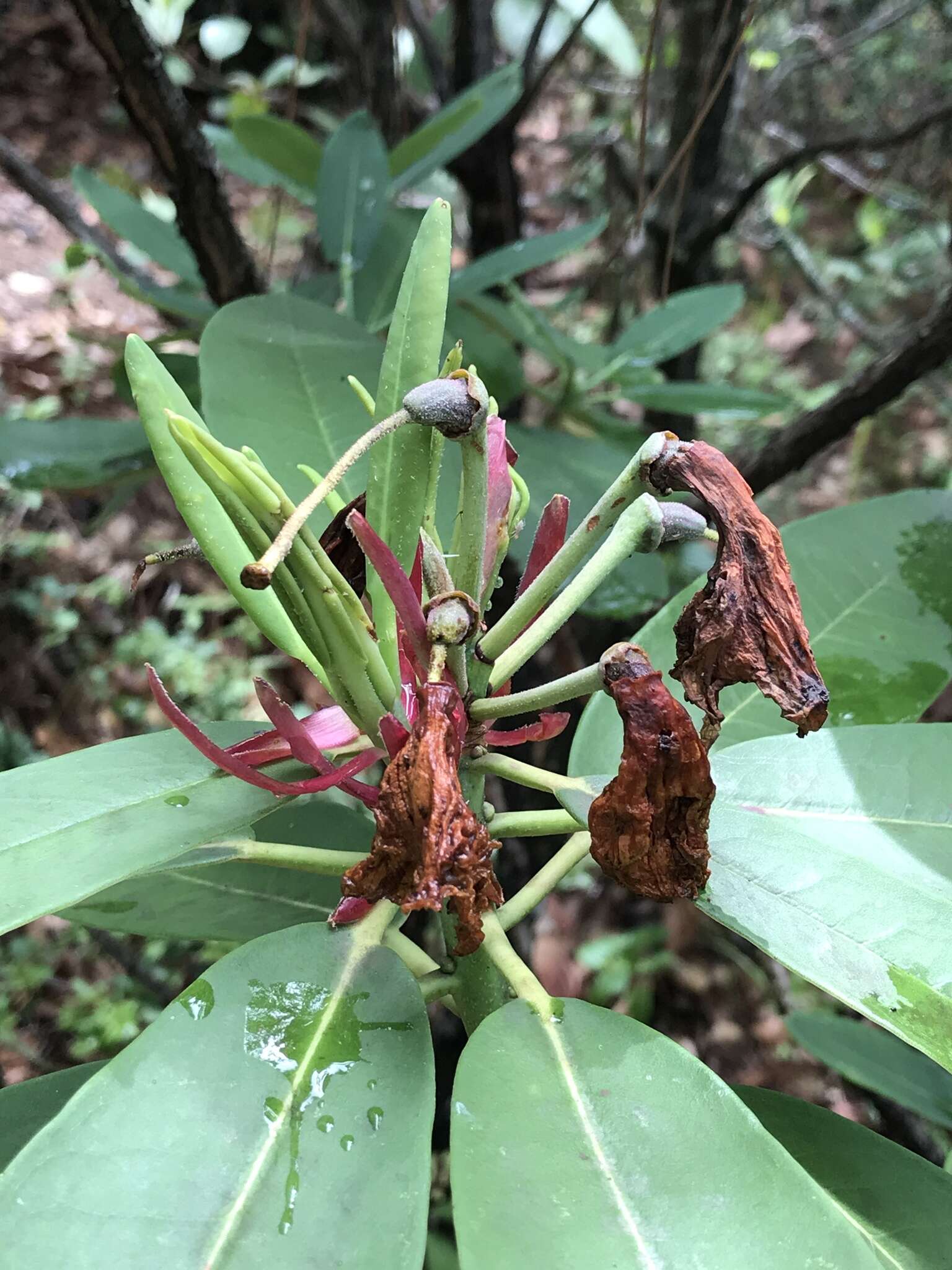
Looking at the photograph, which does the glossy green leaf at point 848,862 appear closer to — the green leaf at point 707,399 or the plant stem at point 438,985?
the plant stem at point 438,985

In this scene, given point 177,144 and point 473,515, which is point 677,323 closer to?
point 177,144

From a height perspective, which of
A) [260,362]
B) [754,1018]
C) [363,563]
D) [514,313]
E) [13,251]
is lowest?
[754,1018]

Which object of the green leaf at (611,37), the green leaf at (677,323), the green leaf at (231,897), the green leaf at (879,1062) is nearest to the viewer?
the green leaf at (231,897)

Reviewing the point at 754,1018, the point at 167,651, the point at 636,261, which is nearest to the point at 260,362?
the point at 636,261

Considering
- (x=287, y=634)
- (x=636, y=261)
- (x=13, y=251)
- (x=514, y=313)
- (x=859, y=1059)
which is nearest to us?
(x=287, y=634)

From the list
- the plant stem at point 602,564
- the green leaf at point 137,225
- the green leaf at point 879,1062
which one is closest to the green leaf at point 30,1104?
the plant stem at point 602,564

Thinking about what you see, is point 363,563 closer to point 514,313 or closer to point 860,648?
point 860,648
